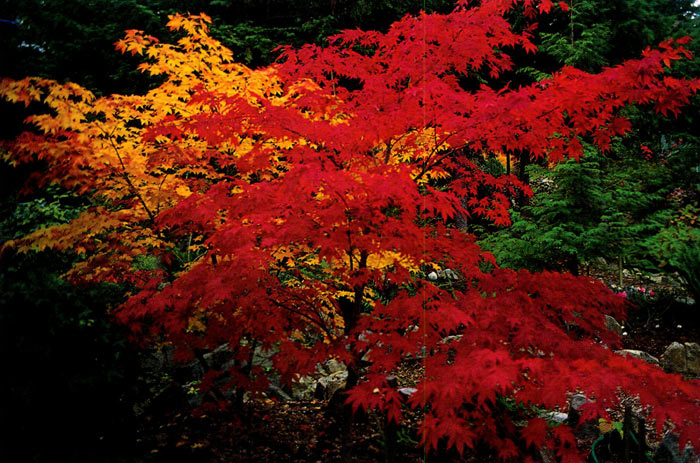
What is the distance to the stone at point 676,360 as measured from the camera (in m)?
5.98

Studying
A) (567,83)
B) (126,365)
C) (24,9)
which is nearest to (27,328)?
(126,365)

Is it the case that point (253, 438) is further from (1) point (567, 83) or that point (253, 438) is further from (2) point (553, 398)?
(1) point (567, 83)

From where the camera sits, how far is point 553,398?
2.22m

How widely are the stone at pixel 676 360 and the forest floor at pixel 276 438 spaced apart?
2876 mm

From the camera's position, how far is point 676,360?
6.03 meters

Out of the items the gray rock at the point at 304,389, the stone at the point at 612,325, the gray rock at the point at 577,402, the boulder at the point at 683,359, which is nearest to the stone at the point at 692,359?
Answer: the boulder at the point at 683,359

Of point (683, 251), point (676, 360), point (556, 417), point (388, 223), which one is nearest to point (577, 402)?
point (556, 417)

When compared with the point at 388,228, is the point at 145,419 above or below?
below

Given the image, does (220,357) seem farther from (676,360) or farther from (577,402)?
(676,360)

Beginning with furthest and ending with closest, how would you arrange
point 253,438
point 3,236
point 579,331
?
point 579,331 < point 3,236 < point 253,438

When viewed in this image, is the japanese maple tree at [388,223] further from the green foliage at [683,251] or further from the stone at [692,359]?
the green foliage at [683,251]

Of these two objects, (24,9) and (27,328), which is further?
(24,9)

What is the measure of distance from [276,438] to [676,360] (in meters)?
5.72

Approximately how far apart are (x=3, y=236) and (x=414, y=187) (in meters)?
5.93
